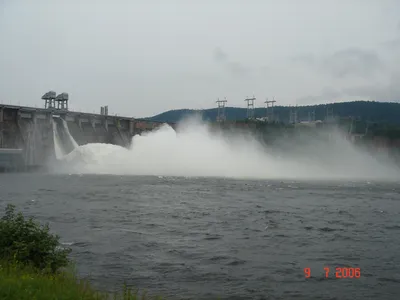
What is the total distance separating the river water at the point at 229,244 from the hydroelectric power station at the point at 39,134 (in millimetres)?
35530

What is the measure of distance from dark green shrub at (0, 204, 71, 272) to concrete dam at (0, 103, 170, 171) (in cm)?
5326

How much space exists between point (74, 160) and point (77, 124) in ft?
25.3

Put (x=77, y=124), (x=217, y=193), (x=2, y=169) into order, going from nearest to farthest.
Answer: (x=217, y=193) < (x=2, y=169) < (x=77, y=124)

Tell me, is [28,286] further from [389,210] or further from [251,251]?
[389,210]

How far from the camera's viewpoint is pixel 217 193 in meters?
35.1

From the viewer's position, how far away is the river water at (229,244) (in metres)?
11.5

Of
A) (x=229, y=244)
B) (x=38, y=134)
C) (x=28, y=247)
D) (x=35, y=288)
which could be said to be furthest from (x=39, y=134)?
(x=35, y=288)

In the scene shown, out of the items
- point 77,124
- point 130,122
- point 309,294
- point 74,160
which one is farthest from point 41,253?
point 130,122

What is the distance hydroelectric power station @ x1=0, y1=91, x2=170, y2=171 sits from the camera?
61.6 meters
